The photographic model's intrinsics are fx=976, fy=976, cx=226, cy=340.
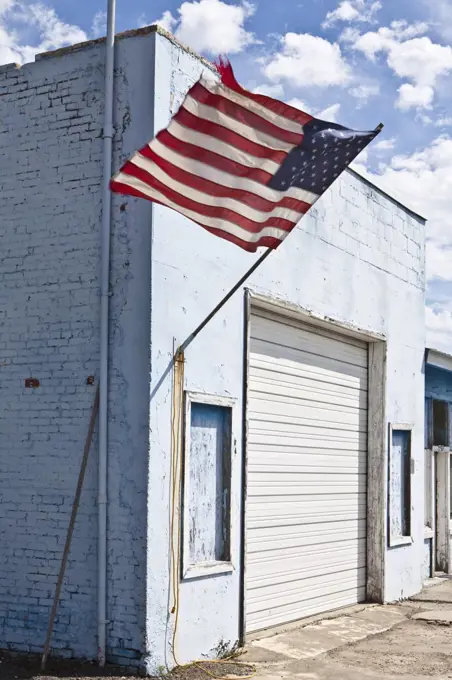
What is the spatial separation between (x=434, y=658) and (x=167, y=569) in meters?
3.11

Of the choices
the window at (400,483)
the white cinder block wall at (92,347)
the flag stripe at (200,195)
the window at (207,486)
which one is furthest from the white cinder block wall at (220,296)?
the flag stripe at (200,195)

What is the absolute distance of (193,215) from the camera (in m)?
7.24

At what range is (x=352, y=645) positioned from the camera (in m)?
10.0

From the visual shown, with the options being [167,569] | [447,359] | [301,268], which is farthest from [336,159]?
[447,359]

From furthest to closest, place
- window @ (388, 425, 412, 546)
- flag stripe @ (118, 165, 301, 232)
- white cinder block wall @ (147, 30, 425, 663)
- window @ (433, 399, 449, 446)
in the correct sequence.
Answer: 1. window @ (433, 399, 449, 446)
2. window @ (388, 425, 412, 546)
3. white cinder block wall @ (147, 30, 425, 663)
4. flag stripe @ (118, 165, 301, 232)

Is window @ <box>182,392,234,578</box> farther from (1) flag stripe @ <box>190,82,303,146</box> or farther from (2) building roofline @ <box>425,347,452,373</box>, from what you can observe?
(2) building roofline @ <box>425,347,452,373</box>

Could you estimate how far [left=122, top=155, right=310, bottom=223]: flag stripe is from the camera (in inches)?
273

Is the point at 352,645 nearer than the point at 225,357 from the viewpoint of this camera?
No

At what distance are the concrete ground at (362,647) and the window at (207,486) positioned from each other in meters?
1.04

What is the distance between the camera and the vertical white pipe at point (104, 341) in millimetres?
7996

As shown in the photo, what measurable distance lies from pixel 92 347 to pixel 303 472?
12.6 feet

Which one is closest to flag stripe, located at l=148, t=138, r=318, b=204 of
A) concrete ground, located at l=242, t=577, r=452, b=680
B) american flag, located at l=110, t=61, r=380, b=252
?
american flag, located at l=110, t=61, r=380, b=252

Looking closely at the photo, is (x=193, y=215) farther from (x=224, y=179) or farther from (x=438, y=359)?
(x=438, y=359)

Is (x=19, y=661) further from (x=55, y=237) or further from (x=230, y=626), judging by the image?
(x=55, y=237)
